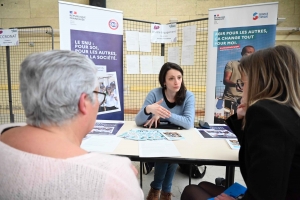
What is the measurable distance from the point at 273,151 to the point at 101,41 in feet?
7.20

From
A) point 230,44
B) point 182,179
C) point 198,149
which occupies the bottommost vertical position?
point 182,179

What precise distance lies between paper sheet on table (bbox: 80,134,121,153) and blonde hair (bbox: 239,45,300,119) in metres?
0.85

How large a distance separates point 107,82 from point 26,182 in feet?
6.75

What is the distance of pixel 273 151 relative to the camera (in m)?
0.70

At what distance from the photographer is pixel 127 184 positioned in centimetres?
52

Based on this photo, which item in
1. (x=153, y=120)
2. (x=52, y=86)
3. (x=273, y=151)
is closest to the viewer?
(x=52, y=86)

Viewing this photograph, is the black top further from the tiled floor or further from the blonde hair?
the tiled floor

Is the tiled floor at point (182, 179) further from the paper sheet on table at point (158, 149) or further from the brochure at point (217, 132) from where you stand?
the paper sheet on table at point (158, 149)

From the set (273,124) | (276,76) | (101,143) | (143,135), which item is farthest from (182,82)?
(273,124)

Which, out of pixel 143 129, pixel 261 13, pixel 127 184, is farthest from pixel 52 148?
pixel 261 13

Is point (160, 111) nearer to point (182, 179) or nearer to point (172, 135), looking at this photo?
point (172, 135)

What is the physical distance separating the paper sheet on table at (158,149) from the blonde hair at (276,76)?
1.74 ft

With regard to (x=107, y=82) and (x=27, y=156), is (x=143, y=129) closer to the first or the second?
(x=107, y=82)

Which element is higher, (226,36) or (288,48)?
(226,36)
